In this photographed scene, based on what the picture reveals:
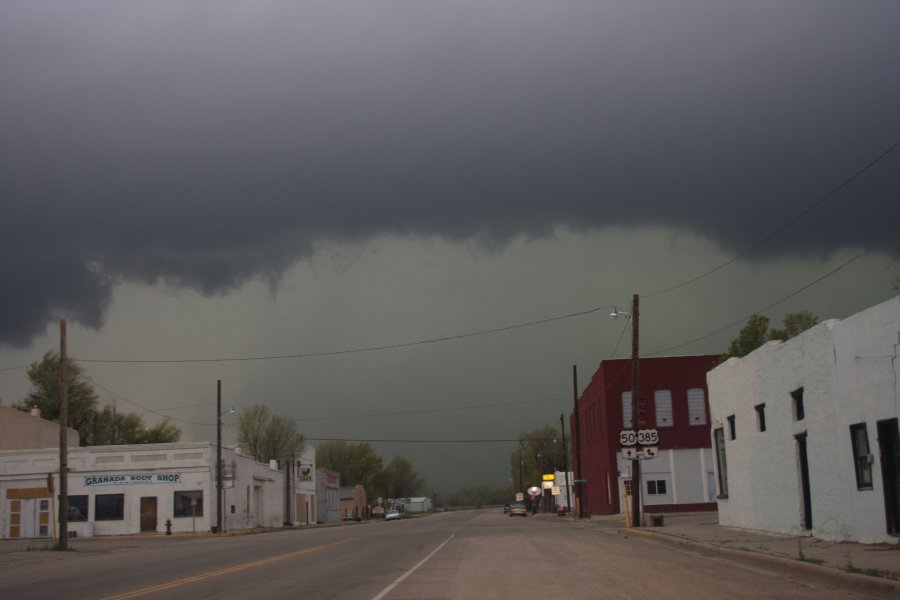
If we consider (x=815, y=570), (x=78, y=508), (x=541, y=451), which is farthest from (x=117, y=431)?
(x=815, y=570)

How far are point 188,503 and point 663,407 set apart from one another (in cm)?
3245

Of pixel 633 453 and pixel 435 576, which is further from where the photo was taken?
pixel 633 453

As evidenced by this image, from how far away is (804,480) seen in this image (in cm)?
2278

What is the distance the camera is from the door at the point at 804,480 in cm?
2258

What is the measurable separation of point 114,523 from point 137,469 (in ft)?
12.1

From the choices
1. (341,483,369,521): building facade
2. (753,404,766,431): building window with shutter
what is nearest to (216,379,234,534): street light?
(753,404,766,431): building window with shutter

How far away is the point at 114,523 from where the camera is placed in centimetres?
5850

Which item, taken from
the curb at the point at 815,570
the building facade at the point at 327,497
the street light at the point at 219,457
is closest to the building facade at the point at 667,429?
the street light at the point at 219,457

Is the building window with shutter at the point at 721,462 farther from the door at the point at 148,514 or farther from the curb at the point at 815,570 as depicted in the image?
the door at the point at 148,514

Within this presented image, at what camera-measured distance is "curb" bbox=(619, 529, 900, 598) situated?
12.2 meters

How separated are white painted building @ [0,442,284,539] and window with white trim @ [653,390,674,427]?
2932 cm

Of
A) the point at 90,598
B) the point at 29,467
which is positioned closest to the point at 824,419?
the point at 90,598

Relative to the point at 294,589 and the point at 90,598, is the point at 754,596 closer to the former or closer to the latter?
the point at 294,589

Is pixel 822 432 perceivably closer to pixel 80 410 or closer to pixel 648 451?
pixel 648 451
